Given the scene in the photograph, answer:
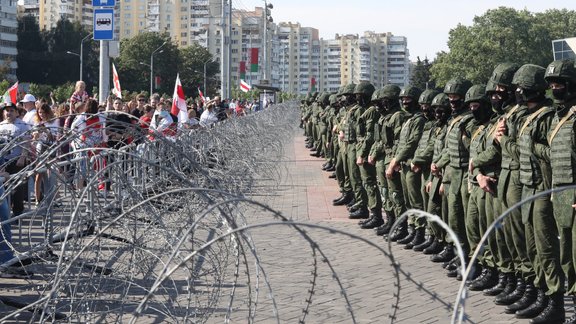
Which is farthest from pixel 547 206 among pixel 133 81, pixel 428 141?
pixel 133 81

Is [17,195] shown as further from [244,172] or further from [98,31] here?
[98,31]

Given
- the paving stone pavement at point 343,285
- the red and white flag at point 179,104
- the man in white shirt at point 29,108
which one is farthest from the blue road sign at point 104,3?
the paving stone pavement at point 343,285

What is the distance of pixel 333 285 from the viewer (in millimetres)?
9141

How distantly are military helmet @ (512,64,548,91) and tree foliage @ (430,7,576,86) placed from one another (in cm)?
11058

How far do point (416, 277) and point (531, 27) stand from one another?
397 ft

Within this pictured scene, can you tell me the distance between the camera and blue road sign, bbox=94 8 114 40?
16109 millimetres

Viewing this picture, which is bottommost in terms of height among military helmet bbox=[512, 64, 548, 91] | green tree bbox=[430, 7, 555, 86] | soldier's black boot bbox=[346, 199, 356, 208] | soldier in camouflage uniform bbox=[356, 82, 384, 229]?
soldier's black boot bbox=[346, 199, 356, 208]

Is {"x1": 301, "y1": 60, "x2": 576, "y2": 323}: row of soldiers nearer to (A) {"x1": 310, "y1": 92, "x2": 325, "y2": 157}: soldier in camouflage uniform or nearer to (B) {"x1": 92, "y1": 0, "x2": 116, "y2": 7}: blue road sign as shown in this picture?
(B) {"x1": 92, "y1": 0, "x2": 116, "y2": 7}: blue road sign

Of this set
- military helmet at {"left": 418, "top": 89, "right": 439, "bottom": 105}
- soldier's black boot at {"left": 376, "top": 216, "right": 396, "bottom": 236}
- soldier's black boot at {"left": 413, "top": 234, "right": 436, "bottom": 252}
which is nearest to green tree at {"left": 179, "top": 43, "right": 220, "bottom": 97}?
soldier's black boot at {"left": 376, "top": 216, "right": 396, "bottom": 236}

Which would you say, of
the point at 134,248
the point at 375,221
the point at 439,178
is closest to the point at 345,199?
the point at 375,221

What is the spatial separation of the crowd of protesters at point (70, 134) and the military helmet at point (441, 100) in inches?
112

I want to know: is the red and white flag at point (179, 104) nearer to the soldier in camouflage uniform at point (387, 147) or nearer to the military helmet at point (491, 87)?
the soldier in camouflage uniform at point (387, 147)

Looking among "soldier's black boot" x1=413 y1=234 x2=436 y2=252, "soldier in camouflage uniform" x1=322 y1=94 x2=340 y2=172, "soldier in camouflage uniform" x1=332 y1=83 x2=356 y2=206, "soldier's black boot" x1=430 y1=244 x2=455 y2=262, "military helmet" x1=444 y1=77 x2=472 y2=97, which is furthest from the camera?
"soldier in camouflage uniform" x1=322 y1=94 x2=340 y2=172

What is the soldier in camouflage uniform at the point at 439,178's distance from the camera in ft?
33.5
